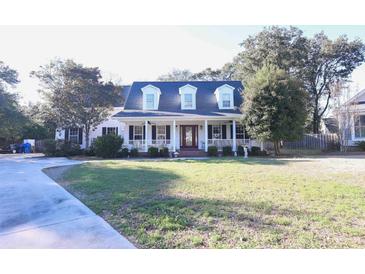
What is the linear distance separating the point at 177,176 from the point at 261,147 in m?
12.2

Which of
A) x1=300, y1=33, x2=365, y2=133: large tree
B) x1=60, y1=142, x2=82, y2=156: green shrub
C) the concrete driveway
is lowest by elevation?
the concrete driveway

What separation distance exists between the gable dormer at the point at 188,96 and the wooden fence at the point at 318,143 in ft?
32.0

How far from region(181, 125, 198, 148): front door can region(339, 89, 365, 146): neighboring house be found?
11.3 m

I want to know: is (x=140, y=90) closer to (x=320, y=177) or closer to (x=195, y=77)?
(x=320, y=177)

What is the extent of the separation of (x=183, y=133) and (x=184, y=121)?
45.0 inches

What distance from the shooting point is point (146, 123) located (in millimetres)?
19297

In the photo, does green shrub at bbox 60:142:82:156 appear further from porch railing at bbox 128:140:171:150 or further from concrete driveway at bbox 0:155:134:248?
concrete driveway at bbox 0:155:134:248

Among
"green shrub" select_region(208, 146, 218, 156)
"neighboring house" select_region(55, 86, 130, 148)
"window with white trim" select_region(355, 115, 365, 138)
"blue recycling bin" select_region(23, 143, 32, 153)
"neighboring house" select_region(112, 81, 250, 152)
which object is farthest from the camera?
"blue recycling bin" select_region(23, 143, 32, 153)

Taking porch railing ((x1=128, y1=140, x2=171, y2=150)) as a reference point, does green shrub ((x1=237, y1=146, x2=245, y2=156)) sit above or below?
below

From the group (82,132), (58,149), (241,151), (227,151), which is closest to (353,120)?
(241,151)

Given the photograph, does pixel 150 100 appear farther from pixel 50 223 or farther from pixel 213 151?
pixel 50 223

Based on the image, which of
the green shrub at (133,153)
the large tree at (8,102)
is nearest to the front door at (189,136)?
the green shrub at (133,153)

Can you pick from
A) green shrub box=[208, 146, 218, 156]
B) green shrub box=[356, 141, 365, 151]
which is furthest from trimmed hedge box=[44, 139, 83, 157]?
green shrub box=[356, 141, 365, 151]

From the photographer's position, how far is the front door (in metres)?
21.0
